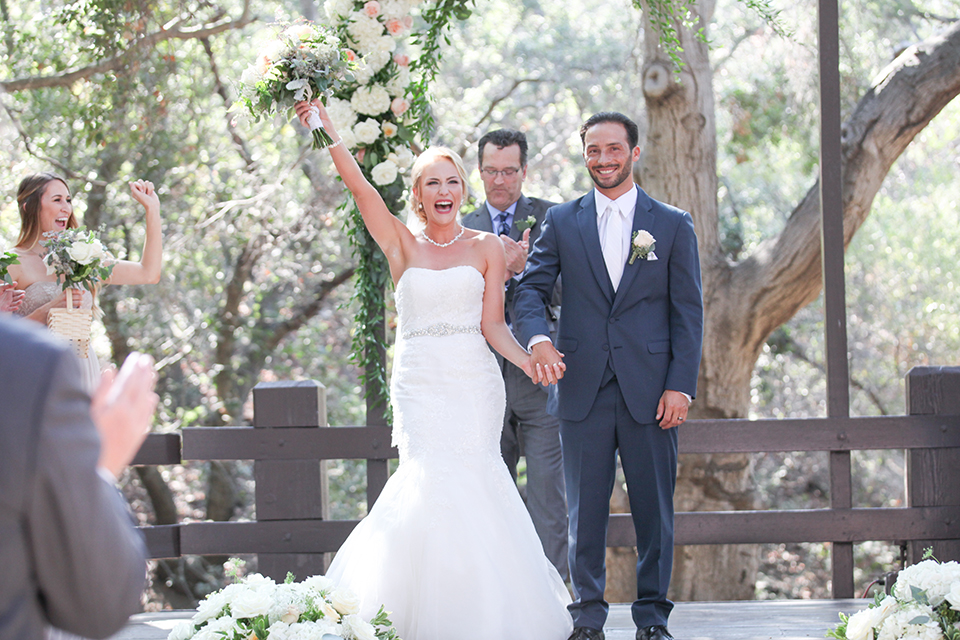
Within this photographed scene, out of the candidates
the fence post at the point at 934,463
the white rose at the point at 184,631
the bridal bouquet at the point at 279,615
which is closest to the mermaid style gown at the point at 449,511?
the bridal bouquet at the point at 279,615

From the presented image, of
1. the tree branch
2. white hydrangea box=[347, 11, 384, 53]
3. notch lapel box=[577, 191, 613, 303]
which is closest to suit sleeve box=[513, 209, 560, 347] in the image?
notch lapel box=[577, 191, 613, 303]

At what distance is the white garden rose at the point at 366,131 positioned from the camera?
4379mm

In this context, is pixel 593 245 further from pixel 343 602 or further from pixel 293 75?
pixel 343 602

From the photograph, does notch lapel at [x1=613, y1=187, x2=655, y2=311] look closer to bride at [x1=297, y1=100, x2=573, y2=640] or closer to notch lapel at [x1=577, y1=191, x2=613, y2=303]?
notch lapel at [x1=577, y1=191, x2=613, y2=303]

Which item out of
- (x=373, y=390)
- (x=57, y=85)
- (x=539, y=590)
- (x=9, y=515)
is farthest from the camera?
(x=57, y=85)

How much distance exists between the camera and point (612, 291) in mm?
3619

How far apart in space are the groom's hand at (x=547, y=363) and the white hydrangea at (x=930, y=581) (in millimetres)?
1373

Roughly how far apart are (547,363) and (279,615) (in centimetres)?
132

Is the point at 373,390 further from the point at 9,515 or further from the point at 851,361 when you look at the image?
the point at 851,361

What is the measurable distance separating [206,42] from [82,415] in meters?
7.94

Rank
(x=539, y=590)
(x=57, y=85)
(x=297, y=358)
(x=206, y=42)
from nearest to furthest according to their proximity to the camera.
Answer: (x=539, y=590) → (x=57, y=85) → (x=206, y=42) → (x=297, y=358)

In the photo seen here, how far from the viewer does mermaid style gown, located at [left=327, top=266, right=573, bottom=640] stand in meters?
3.34

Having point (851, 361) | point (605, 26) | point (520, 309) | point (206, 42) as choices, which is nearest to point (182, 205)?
point (206, 42)

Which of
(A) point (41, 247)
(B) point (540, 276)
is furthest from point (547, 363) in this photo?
(A) point (41, 247)
